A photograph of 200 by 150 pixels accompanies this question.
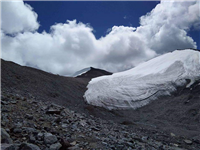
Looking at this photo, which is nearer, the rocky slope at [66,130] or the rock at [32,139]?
the rock at [32,139]

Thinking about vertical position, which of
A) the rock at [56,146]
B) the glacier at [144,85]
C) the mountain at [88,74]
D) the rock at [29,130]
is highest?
the mountain at [88,74]

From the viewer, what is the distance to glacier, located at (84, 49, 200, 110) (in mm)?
17942

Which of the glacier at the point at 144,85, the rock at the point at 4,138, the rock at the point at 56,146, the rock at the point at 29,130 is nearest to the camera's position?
the rock at the point at 4,138

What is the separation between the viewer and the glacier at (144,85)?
706 inches

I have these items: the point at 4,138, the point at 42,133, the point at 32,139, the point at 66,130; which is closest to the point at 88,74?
the point at 66,130

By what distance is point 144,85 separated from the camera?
798 inches

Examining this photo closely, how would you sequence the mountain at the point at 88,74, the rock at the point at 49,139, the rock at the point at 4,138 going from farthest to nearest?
1. the mountain at the point at 88,74
2. the rock at the point at 49,139
3. the rock at the point at 4,138

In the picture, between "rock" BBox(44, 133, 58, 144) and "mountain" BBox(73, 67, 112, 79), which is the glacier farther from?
"mountain" BBox(73, 67, 112, 79)

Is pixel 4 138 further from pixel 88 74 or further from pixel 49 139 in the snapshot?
pixel 88 74

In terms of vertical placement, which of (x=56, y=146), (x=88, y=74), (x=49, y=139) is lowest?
(x=56, y=146)

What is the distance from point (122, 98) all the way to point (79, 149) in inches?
551

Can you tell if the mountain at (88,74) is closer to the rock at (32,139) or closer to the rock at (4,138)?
the rock at (32,139)

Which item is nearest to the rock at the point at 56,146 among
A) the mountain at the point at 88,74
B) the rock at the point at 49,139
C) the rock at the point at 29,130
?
the rock at the point at 49,139

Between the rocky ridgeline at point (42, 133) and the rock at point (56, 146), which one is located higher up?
the rocky ridgeline at point (42, 133)
